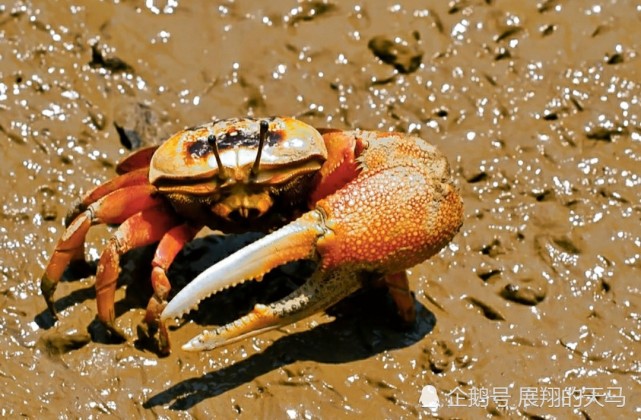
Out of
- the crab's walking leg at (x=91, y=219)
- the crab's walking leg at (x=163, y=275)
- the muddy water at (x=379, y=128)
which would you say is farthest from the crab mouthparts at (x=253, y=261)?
the crab's walking leg at (x=91, y=219)

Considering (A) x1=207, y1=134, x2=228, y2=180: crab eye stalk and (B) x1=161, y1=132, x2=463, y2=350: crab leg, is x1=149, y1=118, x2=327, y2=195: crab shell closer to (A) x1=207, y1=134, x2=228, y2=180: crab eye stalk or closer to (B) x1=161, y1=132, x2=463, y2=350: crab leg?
(A) x1=207, y1=134, x2=228, y2=180: crab eye stalk

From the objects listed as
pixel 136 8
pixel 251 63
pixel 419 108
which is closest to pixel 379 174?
pixel 419 108

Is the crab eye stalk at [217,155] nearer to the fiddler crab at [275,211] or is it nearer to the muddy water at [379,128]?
the fiddler crab at [275,211]

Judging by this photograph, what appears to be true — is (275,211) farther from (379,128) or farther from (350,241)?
(379,128)

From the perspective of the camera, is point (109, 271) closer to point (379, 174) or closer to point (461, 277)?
point (379, 174)

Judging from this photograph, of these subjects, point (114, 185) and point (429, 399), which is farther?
point (114, 185)

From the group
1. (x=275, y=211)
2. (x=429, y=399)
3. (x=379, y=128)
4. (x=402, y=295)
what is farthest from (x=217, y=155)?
(x=379, y=128)
